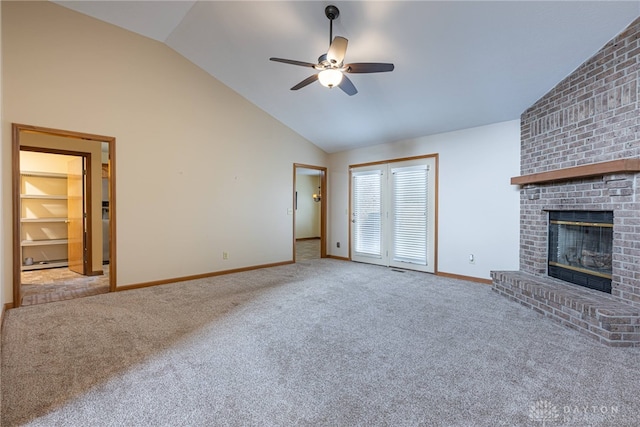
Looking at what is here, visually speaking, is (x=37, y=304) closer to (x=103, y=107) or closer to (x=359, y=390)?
(x=103, y=107)

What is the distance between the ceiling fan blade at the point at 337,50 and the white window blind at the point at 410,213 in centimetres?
296

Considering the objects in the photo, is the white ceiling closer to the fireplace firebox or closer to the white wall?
the white wall

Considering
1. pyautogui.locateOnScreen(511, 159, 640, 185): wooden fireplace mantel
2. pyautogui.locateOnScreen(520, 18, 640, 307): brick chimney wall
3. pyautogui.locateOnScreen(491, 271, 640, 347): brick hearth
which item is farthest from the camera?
pyautogui.locateOnScreen(520, 18, 640, 307): brick chimney wall

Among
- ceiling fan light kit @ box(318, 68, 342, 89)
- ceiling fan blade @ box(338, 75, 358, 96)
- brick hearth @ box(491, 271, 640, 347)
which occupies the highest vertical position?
ceiling fan blade @ box(338, 75, 358, 96)

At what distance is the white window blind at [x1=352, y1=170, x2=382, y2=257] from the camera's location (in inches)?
231

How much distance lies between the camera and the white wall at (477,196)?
13.8 feet

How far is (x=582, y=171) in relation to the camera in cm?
Answer: 298

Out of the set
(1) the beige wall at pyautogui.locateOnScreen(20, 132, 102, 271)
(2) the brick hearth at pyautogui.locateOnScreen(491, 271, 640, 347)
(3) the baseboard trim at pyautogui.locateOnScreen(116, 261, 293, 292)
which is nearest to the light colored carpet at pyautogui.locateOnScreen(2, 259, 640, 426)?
(2) the brick hearth at pyautogui.locateOnScreen(491, 271, 640, 347)

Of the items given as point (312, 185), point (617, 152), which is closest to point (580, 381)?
point (617, 152)

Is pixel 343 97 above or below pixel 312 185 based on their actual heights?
above

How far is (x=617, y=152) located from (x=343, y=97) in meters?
3.21

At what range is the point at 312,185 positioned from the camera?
10.9 metres

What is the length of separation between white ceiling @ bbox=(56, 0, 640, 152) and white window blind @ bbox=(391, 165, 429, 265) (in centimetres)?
75

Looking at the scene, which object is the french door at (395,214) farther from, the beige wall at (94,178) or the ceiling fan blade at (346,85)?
the beige wall at (94,178)
